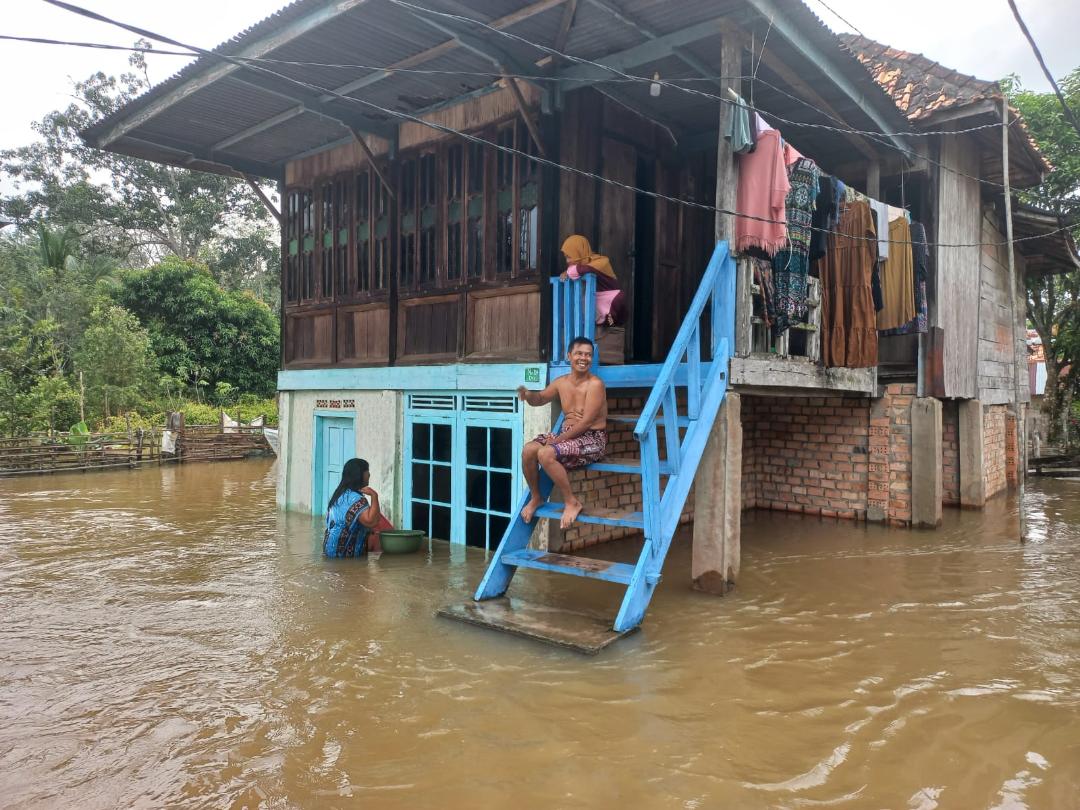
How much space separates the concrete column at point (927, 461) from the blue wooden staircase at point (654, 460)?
420 centimetres

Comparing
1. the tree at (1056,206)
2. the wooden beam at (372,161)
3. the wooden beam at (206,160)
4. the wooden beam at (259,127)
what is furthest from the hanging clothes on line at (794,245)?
the tree at (1056,206)

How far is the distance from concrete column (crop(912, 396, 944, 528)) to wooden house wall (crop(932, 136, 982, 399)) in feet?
1.65

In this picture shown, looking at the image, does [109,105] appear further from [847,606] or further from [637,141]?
[847,606]

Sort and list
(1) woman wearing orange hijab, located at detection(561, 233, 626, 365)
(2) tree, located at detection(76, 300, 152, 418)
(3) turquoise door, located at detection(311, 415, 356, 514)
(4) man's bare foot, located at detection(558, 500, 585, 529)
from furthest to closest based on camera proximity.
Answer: (2) tree, located at detection(76, 300, 152, 418) → (3) turquoise door, located at detection(311, 415, 356, 514) → (1) woman wearing orange hijab, located at detection(561, 233, 626, 365) → (4) man's bare foot, located at detection(558, 500, 585, 529)

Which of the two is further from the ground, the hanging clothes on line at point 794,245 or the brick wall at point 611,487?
the hanging clothes on line at point 794,245

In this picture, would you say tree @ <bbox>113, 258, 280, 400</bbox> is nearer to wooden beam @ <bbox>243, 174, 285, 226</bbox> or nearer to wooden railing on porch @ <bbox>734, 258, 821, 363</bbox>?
wooden beam @ <bbox>243, 174, 285, 226</bbox>

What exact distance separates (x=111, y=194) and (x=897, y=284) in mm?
27960

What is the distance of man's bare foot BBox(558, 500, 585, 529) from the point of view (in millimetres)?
5250

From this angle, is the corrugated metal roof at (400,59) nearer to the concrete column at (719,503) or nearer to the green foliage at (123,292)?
the concrete column at (719,503)

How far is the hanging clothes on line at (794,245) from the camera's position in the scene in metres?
6.58

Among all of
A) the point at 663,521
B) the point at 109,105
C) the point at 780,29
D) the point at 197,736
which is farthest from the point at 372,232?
the point at 109,105

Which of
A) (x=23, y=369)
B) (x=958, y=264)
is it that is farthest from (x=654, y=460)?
(x=23, y=369)

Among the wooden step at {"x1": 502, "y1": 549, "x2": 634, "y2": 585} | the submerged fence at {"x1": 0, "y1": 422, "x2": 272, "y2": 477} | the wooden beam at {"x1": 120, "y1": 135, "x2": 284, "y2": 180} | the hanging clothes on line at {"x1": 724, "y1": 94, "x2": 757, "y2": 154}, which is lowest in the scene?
the wooden step at {"x1": 502, "y1": 549, "x2": 634, "y2": 585}

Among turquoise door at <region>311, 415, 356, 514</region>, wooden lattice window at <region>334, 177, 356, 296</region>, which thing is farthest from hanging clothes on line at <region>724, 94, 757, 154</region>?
turquoise door at <region>311, 415, 356, 514</region>
